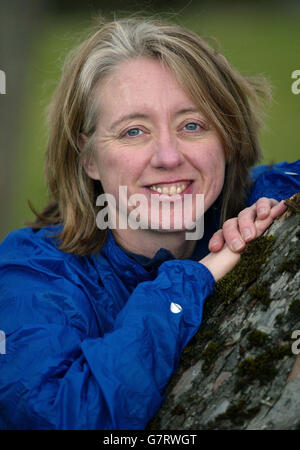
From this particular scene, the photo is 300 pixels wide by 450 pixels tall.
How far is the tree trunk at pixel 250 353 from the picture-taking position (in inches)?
67.9

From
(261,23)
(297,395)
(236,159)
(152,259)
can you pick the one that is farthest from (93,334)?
(261,23)

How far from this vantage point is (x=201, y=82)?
2725 millimetres

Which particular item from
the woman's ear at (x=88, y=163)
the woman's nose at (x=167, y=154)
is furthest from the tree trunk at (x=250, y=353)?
the woman's ear at (x=88, y=163)

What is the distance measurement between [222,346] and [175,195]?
1.00 metres

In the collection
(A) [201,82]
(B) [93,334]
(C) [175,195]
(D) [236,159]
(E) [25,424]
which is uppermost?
(A) [201,82]

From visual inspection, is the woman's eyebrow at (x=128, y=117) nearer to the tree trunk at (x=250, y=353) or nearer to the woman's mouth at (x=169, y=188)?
the woman's mouth at (x=169, y=188)

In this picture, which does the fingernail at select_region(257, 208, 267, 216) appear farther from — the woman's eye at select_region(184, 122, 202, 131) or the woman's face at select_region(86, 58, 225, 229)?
the woman's eye at select_region(184, 122, 202, 131)

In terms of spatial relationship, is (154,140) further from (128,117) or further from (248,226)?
(248,226)

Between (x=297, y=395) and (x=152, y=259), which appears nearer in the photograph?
(x=297, y=395)

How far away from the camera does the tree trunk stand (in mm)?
1724

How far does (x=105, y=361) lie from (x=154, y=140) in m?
1.15

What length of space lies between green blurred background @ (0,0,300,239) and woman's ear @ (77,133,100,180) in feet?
2.33
